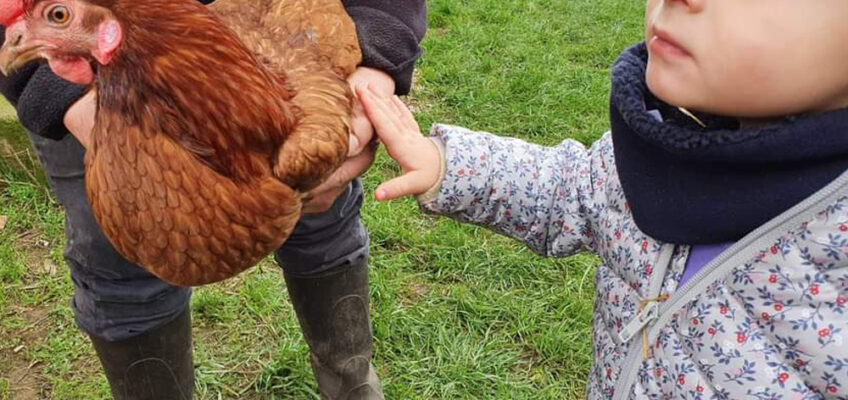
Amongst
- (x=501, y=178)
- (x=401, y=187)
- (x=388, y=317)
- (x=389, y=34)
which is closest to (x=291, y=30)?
(x=389, y=34)

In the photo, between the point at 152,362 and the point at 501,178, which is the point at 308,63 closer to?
the point at 501,178

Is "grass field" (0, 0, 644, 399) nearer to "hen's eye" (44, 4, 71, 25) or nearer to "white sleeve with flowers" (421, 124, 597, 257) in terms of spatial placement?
"white sleeve with flowers" (421, 124, 597, 257)

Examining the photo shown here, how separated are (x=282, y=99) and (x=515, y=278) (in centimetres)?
167

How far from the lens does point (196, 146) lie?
4.02ft

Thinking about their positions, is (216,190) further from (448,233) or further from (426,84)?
(426,84)

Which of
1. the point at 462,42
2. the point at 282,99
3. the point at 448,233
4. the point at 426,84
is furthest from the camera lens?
the point at 462,42

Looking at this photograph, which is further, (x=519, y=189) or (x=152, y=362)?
(x=152, y=362)

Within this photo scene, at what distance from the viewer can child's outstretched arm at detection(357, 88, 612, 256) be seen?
1368 millimetres

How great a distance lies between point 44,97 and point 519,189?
88cm

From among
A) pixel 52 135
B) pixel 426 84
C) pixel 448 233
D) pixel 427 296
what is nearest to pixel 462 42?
pixel 426 84

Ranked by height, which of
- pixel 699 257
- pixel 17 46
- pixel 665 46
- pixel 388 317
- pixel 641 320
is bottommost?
pixel 388 317

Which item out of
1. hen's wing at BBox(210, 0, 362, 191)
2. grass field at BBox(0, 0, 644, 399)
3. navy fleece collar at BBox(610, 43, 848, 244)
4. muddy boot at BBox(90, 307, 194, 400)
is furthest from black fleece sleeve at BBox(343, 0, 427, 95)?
grass field at BBox(0, 0, 644, 399)

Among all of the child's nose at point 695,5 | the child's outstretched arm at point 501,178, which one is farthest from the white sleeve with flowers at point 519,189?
the child's nose at point 695,5

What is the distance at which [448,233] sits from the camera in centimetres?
296
